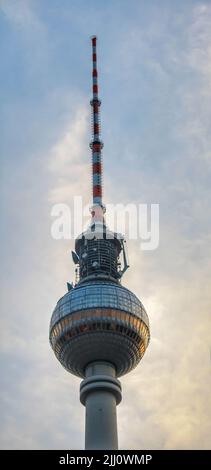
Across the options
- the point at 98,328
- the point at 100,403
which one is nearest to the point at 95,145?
the point at 98,328

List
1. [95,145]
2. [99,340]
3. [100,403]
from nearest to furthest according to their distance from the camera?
[100,403], [99,340], [95,145]

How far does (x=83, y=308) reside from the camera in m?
97.2

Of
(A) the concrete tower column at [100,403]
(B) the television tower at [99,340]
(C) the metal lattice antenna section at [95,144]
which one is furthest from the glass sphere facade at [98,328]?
(C) the metal lattice antenna section at [95,144]

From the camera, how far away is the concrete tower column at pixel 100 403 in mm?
86688

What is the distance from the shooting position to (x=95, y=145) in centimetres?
12256

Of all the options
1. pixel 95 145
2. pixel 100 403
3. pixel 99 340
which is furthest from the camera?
pixel 95 145

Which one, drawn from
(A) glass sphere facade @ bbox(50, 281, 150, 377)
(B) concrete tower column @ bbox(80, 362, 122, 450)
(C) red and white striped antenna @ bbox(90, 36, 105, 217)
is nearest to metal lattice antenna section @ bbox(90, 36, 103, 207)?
(C) red and white striped antenna @ bbox(90, 36, 105, 217)

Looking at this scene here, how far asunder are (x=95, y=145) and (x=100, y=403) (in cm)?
5681

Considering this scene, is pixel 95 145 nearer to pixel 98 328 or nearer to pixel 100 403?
pixel 98 328

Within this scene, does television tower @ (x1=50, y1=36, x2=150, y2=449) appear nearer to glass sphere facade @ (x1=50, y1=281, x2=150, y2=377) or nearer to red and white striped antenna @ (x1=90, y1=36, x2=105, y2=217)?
glass sphere facade @ (x1=50, y1=281, x2=150, y2=377)

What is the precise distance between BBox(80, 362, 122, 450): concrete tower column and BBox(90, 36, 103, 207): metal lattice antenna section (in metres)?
37.7
